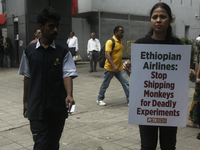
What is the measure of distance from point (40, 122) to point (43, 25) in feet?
3.14

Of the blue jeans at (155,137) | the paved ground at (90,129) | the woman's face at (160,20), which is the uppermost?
the woman's face at (160,20)

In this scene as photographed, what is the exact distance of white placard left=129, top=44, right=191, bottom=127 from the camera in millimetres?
2633

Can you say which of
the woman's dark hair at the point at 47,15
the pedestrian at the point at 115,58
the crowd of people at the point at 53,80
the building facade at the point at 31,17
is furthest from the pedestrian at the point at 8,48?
the woman's dark hair at the point at 47,15

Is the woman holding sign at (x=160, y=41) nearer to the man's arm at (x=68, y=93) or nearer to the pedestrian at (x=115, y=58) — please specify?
the man's arm at (x=68, y=93)

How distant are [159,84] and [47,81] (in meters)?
1.09

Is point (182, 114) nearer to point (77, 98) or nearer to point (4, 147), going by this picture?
point (4, 147)

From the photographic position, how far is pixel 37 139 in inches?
106

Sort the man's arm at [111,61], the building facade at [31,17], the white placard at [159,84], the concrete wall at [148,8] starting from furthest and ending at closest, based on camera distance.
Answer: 1. the concrete wall at [148,8]
2. the building facade at [31,17]
3. the man's arm at [111,61]
4. the white placard at [159,84]

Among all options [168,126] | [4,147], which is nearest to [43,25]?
[168,126]

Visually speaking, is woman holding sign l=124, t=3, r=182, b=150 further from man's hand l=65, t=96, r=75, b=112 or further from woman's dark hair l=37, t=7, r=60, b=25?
woman's dark hair l=37, t=7, r=60, b=25

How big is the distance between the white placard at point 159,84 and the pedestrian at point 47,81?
25.3 inches

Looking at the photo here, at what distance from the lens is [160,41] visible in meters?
2.75

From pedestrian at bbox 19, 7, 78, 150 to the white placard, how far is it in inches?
25.3

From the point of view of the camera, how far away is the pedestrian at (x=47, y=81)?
106 inches
